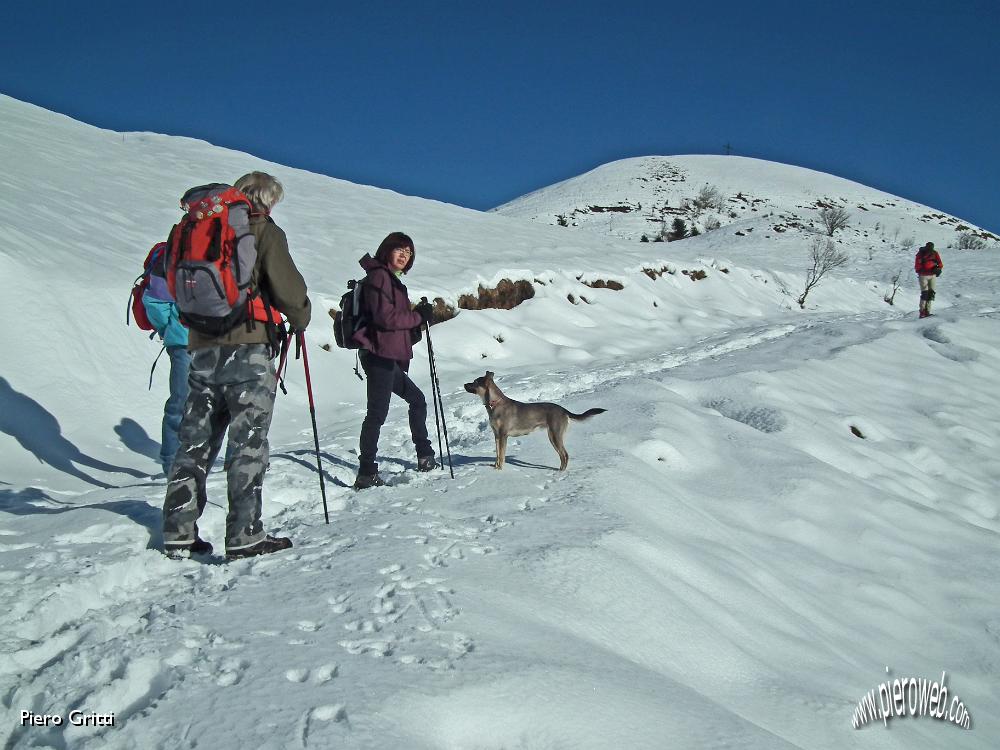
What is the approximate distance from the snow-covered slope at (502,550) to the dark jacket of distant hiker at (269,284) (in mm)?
1149

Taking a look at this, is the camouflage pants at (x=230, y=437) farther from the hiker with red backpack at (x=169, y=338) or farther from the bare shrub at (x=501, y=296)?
the bare shrub at (x=501, y=296)

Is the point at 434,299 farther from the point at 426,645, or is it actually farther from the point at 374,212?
the point at 426,645

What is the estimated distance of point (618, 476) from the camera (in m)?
5.02

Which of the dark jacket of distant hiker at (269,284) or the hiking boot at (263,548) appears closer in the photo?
the dark jacket of distant hiker at (269,284)

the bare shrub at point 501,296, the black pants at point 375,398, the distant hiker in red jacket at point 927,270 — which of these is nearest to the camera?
the black pants at point 375,398

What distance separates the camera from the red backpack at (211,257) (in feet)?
10.0

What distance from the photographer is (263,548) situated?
3.42m

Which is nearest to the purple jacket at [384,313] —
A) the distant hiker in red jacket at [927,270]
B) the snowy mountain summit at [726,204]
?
the distant hiker in red jacket at [927,270]

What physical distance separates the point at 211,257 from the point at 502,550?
2.08 metres

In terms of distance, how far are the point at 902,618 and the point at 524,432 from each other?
118 inches

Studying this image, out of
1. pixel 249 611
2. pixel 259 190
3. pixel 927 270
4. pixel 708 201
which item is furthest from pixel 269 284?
pixel 708 201

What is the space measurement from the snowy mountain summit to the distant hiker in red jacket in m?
21.5

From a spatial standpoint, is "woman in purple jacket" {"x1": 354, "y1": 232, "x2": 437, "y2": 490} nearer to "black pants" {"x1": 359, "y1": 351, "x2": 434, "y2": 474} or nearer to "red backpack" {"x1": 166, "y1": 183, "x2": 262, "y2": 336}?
"black pants" {"x1": 359, "y1": 351, "x2": 434, "y2": 474}

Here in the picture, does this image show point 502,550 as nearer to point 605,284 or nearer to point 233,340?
point 233,340
